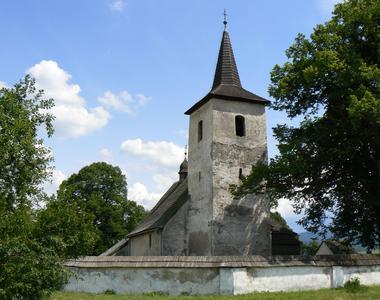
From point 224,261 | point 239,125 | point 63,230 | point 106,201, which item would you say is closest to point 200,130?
point 239,125

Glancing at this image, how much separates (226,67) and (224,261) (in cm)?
1439

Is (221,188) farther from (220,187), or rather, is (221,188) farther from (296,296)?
(296,296)

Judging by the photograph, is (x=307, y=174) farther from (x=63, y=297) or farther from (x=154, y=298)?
(x=63, y=297)

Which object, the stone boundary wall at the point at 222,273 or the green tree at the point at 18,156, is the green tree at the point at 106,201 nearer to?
the stone boundary wall at the point at 222,273

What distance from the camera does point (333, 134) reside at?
62.7 feet

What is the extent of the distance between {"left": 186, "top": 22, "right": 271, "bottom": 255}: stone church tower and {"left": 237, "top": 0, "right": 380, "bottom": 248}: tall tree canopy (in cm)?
283

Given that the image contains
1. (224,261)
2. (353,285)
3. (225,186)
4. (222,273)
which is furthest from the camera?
(225,186)

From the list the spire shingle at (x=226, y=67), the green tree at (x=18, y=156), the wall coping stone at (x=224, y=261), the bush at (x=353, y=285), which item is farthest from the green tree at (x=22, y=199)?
the spire shingle at (x=226, y=67)

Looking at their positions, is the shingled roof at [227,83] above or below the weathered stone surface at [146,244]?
above

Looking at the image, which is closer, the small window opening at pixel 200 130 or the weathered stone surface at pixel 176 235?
the weathered stone surface at pixel 176 235

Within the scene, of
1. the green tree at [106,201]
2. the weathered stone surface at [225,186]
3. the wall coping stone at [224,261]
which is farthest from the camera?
the green tree at [106,201]

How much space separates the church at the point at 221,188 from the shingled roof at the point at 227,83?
0.18ft

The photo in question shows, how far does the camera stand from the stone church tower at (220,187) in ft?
74.0

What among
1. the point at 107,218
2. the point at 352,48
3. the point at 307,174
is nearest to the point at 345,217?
the point at 307,174
